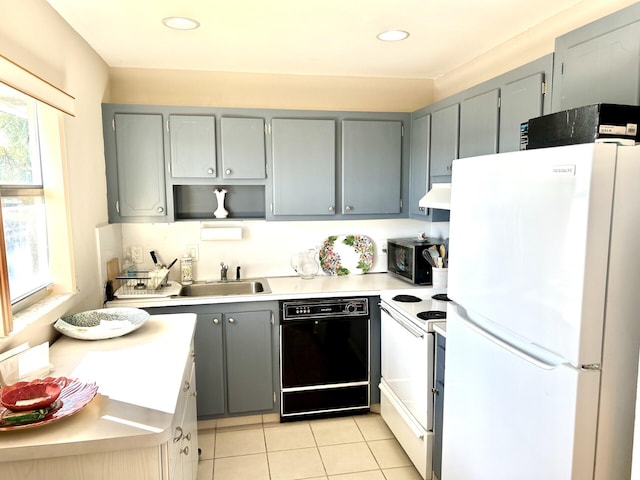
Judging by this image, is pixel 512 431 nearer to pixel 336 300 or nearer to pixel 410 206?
pixel 336 300

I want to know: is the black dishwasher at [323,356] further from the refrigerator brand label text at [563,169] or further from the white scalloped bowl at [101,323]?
the refrigerator brand label text at [563,169]

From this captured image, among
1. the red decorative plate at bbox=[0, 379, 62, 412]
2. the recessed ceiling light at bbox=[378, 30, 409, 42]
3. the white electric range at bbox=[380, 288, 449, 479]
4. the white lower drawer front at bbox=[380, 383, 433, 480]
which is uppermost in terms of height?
the recessed ceiling light at bbox=[378, 30, 409, 42]

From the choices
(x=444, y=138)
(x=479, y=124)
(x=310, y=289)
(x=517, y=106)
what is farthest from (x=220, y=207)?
(x=517, y=106)

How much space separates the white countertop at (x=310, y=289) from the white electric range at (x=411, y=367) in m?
0.18

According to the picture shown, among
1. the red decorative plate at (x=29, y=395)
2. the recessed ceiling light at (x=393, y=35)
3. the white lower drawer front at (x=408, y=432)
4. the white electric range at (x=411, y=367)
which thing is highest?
the recessed ceiling light at (x=393, y=35)

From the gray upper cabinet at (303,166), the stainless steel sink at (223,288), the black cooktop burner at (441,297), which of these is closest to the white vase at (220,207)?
the gray upper cabinet at (303,166)

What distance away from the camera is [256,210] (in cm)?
350

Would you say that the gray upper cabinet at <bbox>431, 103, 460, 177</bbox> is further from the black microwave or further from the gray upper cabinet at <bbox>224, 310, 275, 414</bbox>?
the gray upper cabinet at <bbox>224, 310, 275, 414</bbox>

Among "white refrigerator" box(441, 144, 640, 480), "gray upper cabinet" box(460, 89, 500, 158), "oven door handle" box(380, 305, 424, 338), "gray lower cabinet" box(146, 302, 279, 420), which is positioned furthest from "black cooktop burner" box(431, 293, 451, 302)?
"white refrigerator" box(441, 144, 640, 480)

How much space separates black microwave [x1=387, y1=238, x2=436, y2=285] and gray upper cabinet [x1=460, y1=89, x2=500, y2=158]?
0.74 meters

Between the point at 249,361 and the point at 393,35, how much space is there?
7.15ft

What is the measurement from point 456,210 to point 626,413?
2.90ft

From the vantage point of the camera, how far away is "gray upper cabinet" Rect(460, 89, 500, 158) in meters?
2.38

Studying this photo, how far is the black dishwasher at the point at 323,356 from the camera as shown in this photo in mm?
3043
